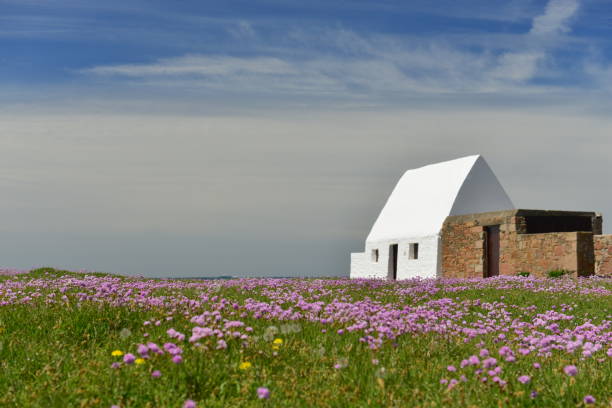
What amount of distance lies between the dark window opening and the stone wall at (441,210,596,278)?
1037mm

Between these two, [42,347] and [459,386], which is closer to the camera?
[459,386]

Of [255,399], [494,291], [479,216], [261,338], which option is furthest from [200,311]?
[479,216]

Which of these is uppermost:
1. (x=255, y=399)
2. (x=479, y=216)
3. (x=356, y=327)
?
(x=479, y=216)

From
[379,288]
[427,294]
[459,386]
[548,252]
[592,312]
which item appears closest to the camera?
[459,386]

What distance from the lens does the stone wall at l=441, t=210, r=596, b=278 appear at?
27.3m

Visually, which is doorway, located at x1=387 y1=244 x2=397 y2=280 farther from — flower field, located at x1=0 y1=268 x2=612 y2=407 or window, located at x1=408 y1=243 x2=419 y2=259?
flower field, located at x1=0 y1=268 x2=612 y2=407

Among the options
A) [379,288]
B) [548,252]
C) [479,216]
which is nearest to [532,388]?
[379,288]

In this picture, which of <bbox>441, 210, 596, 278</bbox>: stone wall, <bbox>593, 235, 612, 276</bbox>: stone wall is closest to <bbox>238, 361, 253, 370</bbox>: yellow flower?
<bbox>441, 210, 596, 278</bbox>: stone wall

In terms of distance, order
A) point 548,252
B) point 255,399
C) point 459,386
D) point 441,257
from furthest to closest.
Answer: point 441,257 → point 548,252 → point 459,386 → point 255,399

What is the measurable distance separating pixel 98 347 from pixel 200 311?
1.80m

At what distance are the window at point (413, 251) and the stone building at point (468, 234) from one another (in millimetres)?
62

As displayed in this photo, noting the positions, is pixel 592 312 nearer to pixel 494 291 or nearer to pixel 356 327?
pixel 494 291

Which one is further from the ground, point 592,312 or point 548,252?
point 548,252

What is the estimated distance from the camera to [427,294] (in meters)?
13.8
